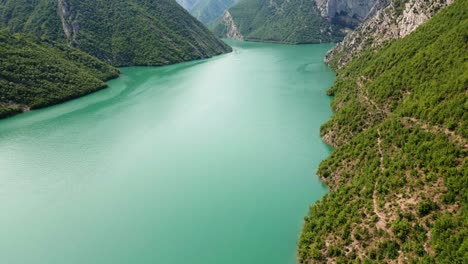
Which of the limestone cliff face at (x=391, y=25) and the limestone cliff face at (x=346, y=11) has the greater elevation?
the limestone cliff face at (x=346, y=11)

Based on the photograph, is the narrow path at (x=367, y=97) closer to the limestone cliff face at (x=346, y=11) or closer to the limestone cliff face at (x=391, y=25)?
the limestone cliff face at (x=391, y=25)

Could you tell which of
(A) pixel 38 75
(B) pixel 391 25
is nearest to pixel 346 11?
(B) pixel 391 25

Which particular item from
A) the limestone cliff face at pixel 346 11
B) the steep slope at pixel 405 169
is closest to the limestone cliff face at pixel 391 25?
the steep slope at pixel 405 169

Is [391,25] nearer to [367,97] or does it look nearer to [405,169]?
[367,97]

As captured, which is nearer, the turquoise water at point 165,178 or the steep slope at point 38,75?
the turquoise water at point 165,178

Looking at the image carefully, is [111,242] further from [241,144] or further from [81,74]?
[81,74]

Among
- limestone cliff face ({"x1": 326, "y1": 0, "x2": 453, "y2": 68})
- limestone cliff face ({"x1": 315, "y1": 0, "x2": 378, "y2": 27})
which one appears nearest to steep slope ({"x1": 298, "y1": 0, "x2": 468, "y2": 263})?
limestone cliff face ({"x1": 326, "y1": 0, "x2": 453, "y2": 68})

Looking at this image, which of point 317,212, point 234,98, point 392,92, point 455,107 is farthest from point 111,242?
point 234,98
